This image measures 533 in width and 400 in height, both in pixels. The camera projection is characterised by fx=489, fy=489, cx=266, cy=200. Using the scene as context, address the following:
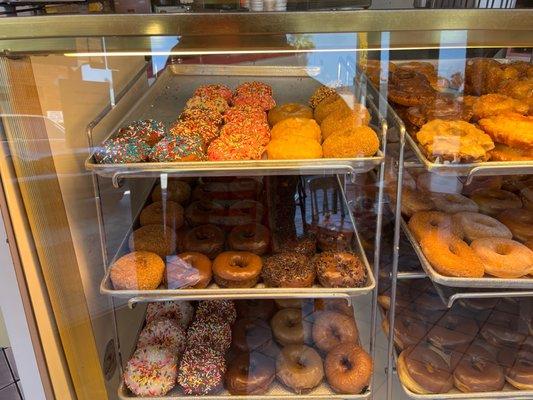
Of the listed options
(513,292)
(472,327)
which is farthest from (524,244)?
(472,327)

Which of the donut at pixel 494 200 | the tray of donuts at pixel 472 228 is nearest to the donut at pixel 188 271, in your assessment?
the tray of donuts at pixel 472 228

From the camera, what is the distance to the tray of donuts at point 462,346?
148cm

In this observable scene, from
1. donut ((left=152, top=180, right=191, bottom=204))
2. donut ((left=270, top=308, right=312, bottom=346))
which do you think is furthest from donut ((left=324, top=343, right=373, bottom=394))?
donut ((left=152, top=180, right=191, bottom=204))

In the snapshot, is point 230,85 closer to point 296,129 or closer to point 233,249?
point 296,129

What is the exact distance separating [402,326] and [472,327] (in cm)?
25

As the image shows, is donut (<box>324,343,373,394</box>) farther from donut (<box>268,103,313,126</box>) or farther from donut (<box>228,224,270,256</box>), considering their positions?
donut (<box>268,103,313,126</box>)

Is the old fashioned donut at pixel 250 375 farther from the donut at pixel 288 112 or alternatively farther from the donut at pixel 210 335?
the donut at pixel 288 112

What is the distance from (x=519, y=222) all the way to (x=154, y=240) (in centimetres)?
117

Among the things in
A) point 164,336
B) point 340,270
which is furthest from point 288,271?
point 164,336

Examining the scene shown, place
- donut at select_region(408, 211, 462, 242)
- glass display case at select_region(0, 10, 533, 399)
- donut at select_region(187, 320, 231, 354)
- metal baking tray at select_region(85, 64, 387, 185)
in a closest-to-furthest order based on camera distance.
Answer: glass display case at select_region(0, 10, 533, 399) < metal baking tray at select_region(85, 64, 387, 185) < donut at select_region(408, 211, 462, 242) < donut at select_region(187, 320, 231, 354)

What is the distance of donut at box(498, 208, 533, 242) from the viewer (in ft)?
5.02

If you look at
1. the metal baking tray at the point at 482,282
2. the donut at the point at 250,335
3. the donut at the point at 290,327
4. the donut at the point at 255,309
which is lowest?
the donut at the point at 250,335

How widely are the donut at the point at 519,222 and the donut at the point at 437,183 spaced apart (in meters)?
0.18

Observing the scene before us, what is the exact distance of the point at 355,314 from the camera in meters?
1.82
